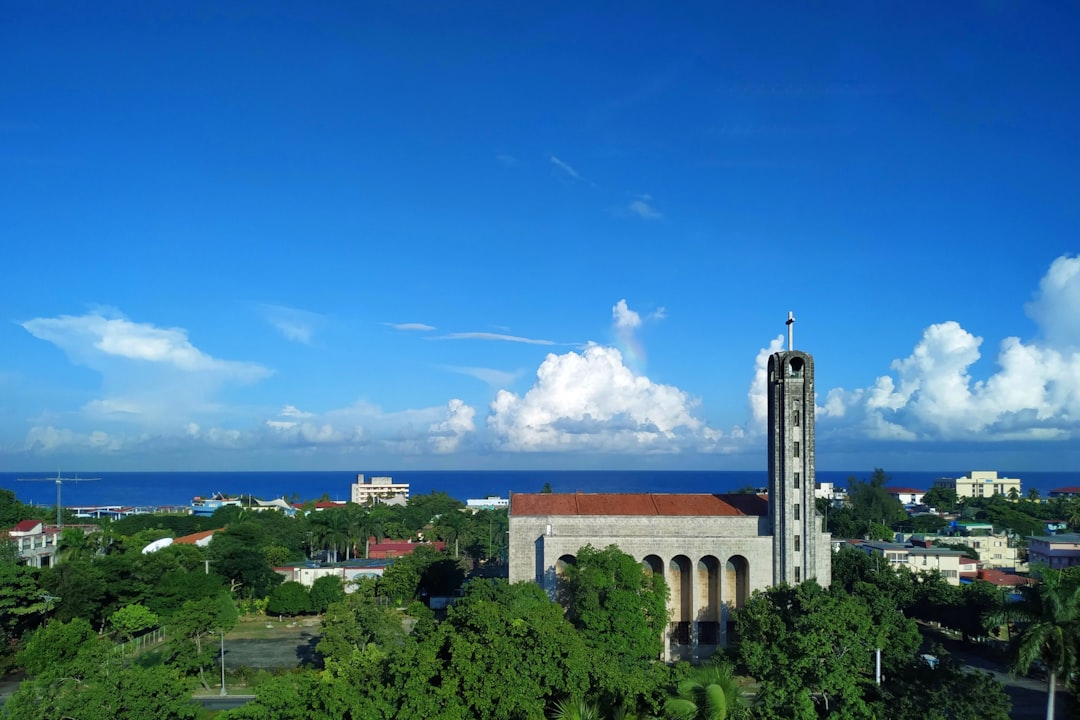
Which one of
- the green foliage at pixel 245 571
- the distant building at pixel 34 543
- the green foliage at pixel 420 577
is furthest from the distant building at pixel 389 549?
the distant building at pixel 34 543

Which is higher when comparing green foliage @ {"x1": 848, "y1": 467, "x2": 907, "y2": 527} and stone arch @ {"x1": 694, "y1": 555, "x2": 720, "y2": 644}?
stone arch @ {"x1": 694, "y1": 555, "x2": 720, "y2": 644}

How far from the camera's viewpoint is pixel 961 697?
74.3 ft

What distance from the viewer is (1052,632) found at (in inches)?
1022

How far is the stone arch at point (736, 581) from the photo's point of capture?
48400mm

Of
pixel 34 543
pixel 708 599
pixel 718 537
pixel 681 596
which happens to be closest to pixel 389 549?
pixel 34 543

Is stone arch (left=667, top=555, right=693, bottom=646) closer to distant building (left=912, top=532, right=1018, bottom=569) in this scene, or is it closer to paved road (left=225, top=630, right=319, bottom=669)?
paved road (left=225, top=630, right=319, bottom=669)

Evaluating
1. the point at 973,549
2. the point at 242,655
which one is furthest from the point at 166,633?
the point at 973,549

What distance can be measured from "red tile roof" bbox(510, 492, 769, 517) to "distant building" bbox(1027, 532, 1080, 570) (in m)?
38.9

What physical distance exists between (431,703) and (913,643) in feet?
81.5

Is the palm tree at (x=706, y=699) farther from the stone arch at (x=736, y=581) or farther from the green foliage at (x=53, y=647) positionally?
the stone arch at (x=736, y=581)

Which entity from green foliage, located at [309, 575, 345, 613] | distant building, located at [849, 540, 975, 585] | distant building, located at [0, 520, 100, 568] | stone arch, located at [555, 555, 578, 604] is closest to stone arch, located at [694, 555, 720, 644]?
stone arch, located at [555, 555, 578, 604]

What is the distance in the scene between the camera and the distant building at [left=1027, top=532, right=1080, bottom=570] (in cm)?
7150

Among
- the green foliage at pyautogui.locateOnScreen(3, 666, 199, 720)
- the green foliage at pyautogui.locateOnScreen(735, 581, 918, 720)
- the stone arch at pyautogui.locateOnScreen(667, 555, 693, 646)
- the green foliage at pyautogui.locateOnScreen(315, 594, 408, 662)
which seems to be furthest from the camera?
the stone arch at pyautogui.locateOnScreen(667, 555, 693, 646)

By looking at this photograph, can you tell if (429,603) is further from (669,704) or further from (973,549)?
(973,549)
